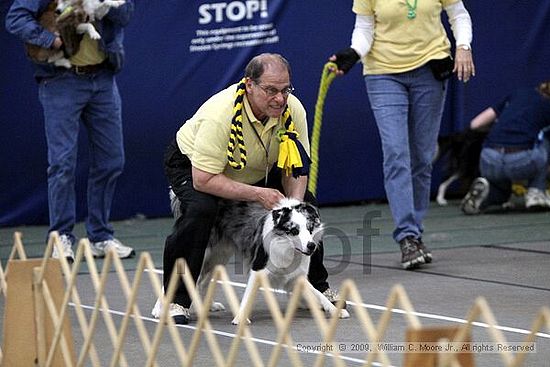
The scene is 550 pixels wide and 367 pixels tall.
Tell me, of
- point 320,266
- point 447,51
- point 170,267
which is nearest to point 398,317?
point 320,266

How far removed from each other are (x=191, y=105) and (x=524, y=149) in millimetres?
2455

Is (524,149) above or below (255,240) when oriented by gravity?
below

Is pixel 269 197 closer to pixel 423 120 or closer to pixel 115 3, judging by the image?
pixel 423 120

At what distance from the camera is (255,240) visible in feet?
16.7

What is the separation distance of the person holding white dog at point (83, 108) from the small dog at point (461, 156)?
10.2 ft

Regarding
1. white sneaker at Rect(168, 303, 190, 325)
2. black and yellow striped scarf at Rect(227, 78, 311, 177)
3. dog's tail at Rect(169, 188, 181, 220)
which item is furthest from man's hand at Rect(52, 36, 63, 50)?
white sneaker at Rect(168, 303, 190, 325)

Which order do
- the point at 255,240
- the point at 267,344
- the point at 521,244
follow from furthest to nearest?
the point at 521,244 < the point at 255,240 < the point at 267,344

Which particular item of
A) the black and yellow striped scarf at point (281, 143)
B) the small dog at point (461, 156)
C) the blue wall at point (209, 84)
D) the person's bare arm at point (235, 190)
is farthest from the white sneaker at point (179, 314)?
the small dog at point (461, 156)

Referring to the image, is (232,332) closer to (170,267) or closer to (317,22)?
(170,267)

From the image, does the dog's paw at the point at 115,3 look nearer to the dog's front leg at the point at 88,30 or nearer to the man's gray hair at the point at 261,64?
the dog's front leg at the point at 88,30

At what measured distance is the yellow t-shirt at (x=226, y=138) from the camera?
5.03 m

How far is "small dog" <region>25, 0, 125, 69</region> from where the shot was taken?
666 cm

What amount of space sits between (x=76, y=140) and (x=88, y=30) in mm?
663

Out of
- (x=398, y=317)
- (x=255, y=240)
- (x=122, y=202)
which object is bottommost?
(x=122, y=202)
